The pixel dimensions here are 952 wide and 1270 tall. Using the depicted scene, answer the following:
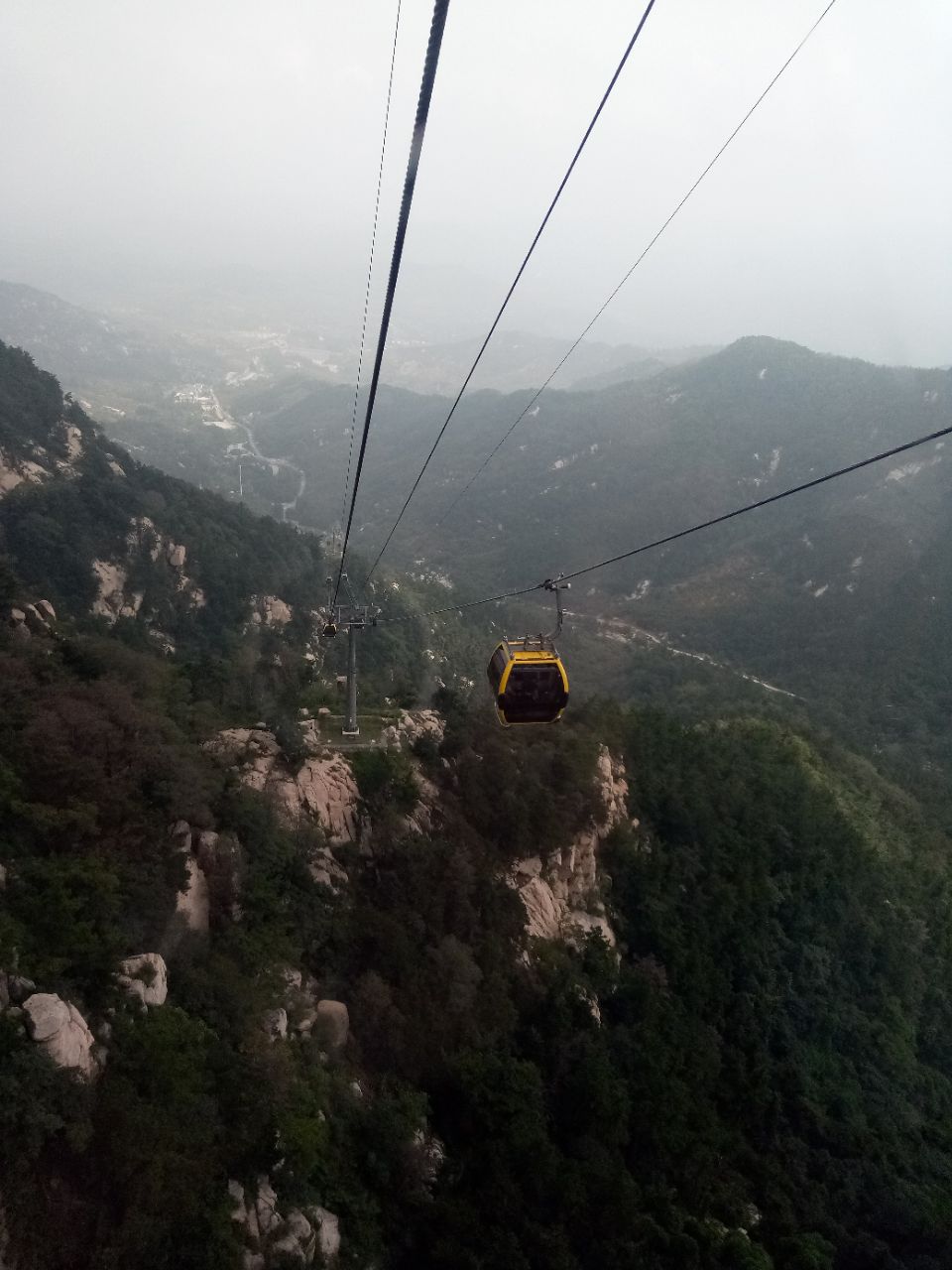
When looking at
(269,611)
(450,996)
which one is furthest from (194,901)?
(269,611)

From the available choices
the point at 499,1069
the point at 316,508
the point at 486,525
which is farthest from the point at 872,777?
the point at 316,508

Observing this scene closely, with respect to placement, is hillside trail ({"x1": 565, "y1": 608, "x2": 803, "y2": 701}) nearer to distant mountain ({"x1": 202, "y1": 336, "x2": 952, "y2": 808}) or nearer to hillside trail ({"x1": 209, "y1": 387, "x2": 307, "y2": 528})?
distant mountain ({"x1": 202, "y1": 336, "x2": 952, "y2": 808})

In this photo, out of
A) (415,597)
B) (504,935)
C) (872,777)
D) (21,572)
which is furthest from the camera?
(415,597)

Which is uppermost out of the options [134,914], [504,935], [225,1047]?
[134,914]

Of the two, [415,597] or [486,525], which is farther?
[486,525]

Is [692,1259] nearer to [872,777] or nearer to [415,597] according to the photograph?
[872,777]

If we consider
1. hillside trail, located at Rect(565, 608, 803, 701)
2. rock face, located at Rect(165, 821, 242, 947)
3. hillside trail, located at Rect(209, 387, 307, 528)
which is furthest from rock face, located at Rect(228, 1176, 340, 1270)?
hillside trail, located at Rect(209, 387, 307, 528)

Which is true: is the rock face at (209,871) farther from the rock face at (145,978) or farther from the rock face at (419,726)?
the rock face at (419,726)

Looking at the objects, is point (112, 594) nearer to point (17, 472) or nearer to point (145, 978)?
point (17, 472)
